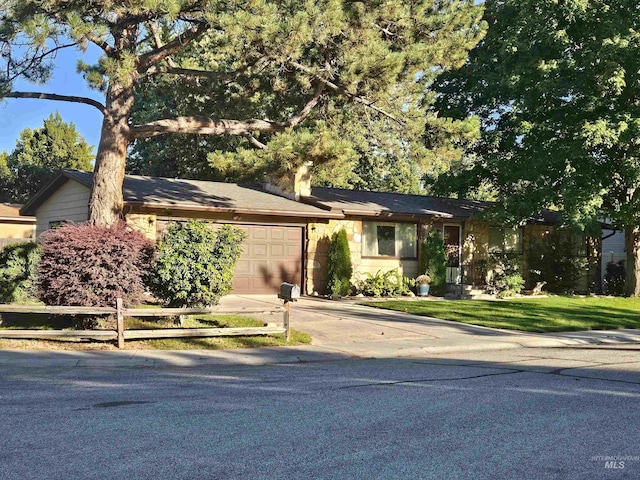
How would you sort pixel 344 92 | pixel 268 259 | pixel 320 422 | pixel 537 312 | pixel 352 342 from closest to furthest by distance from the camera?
1. pixel 320 422
2. pixel 352 342
3. pixel 344 92
4. pixel 537 312
5. pixel 268 259

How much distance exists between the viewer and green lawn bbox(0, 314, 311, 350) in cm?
1090

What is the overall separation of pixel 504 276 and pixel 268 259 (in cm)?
890

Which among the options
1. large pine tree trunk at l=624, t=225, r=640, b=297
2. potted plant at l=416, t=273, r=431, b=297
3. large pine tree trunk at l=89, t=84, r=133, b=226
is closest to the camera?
large pine tree trunk at l=89, t=84, r=133, b=226

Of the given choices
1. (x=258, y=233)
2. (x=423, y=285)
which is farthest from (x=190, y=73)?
(x=423, y=285)

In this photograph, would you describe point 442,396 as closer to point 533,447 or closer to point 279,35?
point 533,447

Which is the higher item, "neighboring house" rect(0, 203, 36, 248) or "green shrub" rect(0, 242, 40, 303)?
"neighboring house" rect(0, 203, 36, 248)

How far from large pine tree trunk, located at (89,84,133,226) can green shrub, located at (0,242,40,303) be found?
5.88 ft

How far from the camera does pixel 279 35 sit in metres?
12.5

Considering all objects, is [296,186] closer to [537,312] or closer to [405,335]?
[537,312]

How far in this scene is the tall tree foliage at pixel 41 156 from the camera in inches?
1877

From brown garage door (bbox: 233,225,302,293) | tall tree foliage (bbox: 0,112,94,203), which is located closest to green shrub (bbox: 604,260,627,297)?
brown garage door (bbox: 233,225,302,293)

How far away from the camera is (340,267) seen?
21.1m

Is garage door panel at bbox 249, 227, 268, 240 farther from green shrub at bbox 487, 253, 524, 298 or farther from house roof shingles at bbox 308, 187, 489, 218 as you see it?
green shrub at bbox 487, 253, 524, 298
